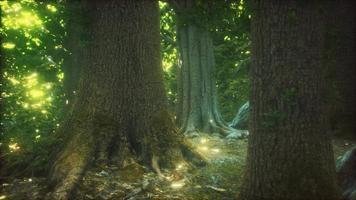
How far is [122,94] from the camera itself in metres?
6.84

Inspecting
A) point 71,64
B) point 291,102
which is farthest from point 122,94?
point 71,64

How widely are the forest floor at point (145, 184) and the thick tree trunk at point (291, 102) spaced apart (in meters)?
1.41

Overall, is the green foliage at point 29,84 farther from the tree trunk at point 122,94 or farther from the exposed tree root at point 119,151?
the tree trunk at point 122,94

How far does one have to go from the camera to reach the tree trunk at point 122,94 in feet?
22.0

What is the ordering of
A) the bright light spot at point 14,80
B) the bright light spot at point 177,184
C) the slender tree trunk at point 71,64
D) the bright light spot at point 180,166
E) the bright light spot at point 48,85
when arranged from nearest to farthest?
the bright light spot at point 177,184, the bright light spot at point 180,166, the bright light spot at point 14,80, the slender tree trunk at point 71,64, the bright light spot at point 48,85

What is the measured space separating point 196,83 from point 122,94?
632cm

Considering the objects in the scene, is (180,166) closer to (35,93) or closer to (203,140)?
(203,140)

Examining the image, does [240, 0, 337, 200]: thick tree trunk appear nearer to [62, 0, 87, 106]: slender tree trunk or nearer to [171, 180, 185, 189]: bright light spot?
[171, 180, 185, 189]: bright light spot

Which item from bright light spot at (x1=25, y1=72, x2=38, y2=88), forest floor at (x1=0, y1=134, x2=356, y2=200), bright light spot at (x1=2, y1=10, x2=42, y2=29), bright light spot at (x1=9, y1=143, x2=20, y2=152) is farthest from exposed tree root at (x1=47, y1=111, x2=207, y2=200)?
bright light spot at (x1=2, y1=10, x2=42, y2=29)

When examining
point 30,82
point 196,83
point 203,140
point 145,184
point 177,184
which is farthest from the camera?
point 196,83

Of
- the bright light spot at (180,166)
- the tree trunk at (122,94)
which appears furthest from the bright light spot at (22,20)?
the bright light spot at (180,166)

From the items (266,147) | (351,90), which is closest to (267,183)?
(266,147)

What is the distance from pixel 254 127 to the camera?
4785 mm

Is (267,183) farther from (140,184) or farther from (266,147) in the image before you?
(140,184)
